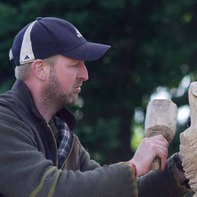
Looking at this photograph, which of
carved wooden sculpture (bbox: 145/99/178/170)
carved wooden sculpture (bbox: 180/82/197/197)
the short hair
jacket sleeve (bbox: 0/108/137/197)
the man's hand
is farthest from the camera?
carved wooden sculpture (bbox: 145/99/178/170)

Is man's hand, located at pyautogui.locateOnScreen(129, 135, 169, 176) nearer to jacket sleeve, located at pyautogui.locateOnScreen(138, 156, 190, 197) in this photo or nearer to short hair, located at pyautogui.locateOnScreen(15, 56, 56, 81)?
jacket sleeve, located at pyautogui.locateOnScreen(138, 156, 190, 197)

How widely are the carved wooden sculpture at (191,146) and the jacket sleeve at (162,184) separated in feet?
0.78

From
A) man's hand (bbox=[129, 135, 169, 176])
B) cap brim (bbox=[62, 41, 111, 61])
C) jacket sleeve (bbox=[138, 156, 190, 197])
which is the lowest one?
jacket sleeve (bbox=[138, 156, 190, 197])

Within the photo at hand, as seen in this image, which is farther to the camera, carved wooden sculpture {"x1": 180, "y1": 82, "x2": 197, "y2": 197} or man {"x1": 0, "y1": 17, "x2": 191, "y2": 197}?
carved wooden sculpture {"x1": 180, "y1": 82, "x2": 197, "y2": 197}

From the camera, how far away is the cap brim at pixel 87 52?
4.65 metres

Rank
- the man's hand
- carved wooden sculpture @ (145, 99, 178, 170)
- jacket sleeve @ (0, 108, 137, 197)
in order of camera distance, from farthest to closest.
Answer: carved wooden sculpture @ (145, 99, 178, 170)
the man's hand
jacket sleeve @ (0, 108, 137, 197)

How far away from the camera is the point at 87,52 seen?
4699 mm

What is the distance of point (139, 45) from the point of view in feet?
41.8

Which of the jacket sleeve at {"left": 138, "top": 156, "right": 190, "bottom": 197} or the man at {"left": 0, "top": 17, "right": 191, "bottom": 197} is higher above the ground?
the man at {"left": 0, "top": 17, "right": 191, "bottom": 197}

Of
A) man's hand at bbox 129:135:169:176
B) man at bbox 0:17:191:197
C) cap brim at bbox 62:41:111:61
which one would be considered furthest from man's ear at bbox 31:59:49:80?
man's hand at bbox 129:135:169:176

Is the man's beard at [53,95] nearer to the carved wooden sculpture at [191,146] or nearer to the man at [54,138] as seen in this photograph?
the man at [54,138]

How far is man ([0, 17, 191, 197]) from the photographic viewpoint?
4.30 m

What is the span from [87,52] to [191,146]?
28.5 inches

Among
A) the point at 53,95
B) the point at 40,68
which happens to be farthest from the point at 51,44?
the point at 53,95
